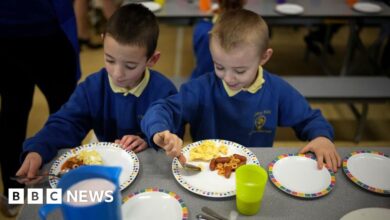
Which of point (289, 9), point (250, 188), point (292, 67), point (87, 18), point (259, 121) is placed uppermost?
point (289, 9)

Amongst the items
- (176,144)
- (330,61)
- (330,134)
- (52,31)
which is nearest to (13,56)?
(52,31)

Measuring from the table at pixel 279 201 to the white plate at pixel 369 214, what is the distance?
0.03 m

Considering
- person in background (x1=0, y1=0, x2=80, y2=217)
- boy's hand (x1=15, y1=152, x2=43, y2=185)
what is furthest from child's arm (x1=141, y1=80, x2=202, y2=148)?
person in background (x1=0, y1=0, x2=80, y2=217)

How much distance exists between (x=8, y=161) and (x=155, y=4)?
1.63 meters

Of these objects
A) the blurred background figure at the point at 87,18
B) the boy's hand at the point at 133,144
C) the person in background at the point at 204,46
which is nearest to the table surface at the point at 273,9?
the person in background at the point at 204,46

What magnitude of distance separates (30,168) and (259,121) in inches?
35.2

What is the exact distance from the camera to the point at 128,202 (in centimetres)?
103

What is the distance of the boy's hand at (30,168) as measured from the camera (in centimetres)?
111

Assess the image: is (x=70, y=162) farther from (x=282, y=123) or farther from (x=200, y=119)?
(x=282, y=123)

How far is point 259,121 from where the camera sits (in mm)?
1561

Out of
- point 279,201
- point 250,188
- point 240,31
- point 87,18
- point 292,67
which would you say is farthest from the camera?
point 87,18

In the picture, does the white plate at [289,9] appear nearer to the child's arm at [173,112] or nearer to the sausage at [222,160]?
the child's arm at [173,112]

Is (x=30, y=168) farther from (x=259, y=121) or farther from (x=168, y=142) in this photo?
(x=259, y=121)

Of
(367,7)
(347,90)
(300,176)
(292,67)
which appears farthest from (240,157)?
(292,67)
